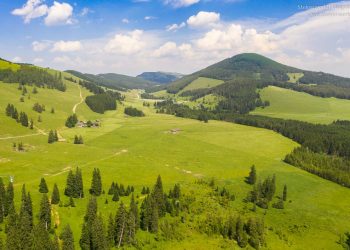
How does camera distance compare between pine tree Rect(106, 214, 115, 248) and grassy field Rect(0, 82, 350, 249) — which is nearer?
pine tree Rect(106, 214, 115, 248)

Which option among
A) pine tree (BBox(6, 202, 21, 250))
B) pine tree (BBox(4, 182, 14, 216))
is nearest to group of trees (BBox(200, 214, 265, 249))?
pine tree (BBox(6, 202, 21, 250))

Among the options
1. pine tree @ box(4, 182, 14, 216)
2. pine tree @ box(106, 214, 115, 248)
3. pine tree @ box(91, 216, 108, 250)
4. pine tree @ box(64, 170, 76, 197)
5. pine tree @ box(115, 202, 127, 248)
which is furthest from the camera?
pine tree @ box(64, 170, 76, 197)

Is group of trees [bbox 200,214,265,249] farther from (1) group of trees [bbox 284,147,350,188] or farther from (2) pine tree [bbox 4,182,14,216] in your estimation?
(1) group of trees [bbox 284,147,350,188]

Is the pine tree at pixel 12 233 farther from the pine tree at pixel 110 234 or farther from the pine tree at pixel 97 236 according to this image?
the pine tree at pixel 110 234

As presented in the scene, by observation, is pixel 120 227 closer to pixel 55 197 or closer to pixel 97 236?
pixel 97 236

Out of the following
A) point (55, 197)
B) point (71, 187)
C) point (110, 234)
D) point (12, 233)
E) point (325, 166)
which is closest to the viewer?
point (12, 233)

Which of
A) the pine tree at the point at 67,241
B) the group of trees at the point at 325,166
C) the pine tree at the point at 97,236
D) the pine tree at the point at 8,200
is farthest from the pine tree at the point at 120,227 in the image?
the group of trees at the point at 325,166

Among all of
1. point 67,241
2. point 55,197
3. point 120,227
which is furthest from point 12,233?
point 55,197

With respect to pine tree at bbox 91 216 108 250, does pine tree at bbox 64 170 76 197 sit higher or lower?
higher

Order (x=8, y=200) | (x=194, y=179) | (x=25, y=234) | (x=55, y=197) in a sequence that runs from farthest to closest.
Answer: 1. (x=194, y=179)
2. (x=55, y=197)
3. (x=8, y=200)
4. (x=25, y=234)

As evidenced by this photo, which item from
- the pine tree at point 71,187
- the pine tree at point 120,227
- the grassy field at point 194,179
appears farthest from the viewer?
the pine tree at point 71,187

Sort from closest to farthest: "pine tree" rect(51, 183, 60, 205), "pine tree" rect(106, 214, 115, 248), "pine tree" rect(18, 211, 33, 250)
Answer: "pine tree" rect(18, 211, 33, 250)
"pine tree" rect(106, 214, 115, 248)
"pine tree" rect(51, 183, 60, 205)
